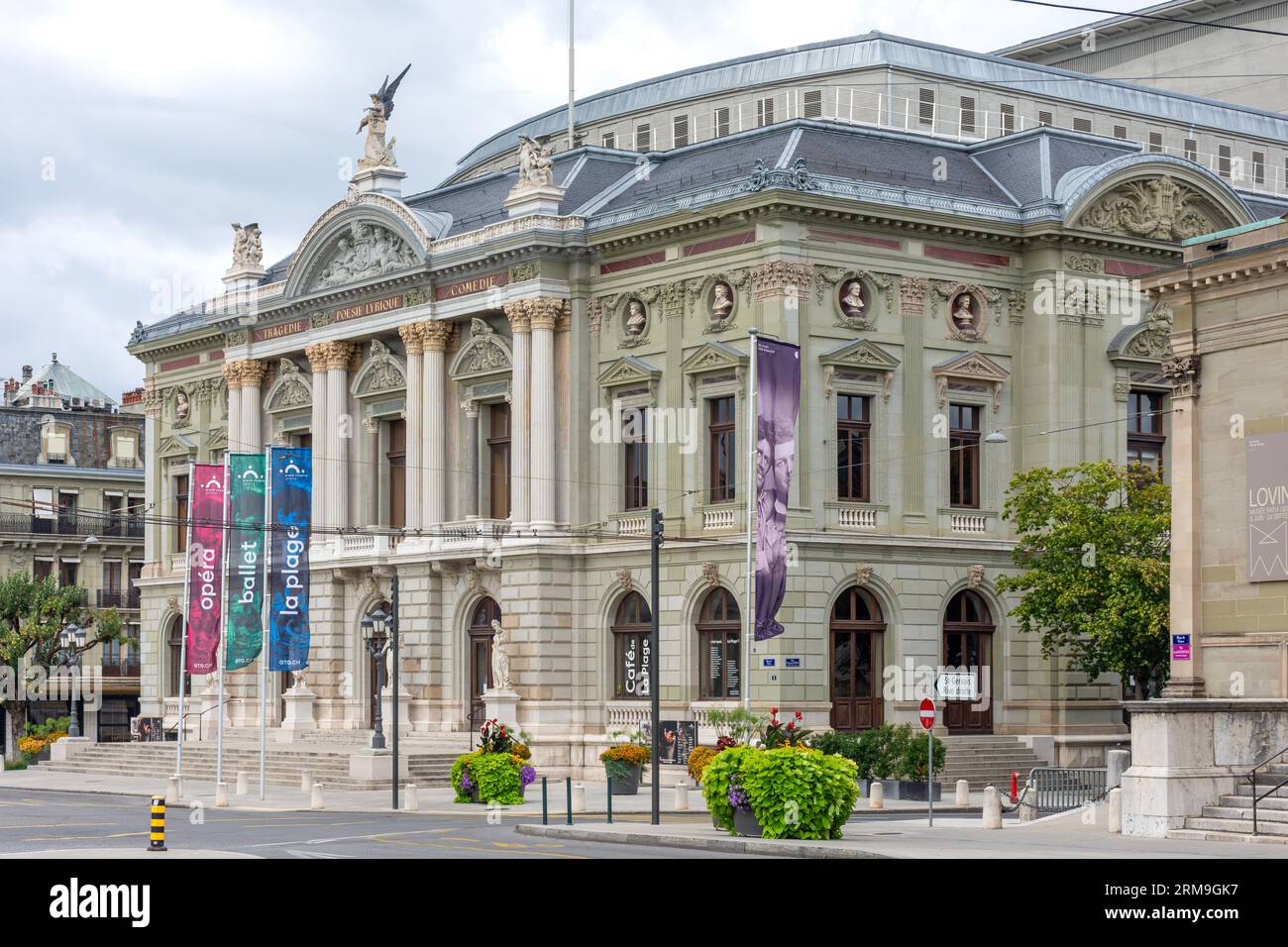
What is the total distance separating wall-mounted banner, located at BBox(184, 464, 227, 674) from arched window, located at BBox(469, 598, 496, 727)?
975 centimetres

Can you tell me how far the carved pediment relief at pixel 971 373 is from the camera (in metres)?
60.9

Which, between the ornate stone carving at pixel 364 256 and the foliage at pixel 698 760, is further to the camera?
the ornate stone carving at pixel 364 256

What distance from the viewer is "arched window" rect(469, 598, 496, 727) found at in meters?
66.6

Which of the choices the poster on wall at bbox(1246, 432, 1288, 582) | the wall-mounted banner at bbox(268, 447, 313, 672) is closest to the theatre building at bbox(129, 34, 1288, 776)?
the wall-mounted banner at bbox(268, 447, 313, 672)

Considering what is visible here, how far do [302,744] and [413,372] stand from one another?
12000 mm

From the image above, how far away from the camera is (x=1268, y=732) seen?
127 feet

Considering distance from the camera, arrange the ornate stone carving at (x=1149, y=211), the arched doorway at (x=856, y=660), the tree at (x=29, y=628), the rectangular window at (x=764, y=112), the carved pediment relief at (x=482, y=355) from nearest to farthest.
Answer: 1. the arched doorway at (x=856, y=660)
2. the ornate stone carving at (x=1149, y=211)
3. the carved pediment relief at (x=482, y=355)
4. the rectangular window at (x=764, y=112)
5. the tree at (x=29, y=628)

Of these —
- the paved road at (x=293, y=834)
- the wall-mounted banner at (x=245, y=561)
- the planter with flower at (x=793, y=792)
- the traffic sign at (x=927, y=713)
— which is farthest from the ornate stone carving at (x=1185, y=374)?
the wall-mounted banner at (x=245, y=561)

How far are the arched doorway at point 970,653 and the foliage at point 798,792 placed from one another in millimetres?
24898

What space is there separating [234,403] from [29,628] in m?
15.7

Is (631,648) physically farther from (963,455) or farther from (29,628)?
(29,628)

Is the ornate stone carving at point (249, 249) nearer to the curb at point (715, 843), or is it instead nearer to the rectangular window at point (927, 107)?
the rectangular window at point (927, 107)
